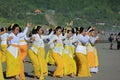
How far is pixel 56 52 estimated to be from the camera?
13.4 m

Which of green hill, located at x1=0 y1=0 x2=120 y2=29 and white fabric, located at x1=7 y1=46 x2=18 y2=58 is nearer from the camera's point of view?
white fabric, located at x1=7 y1=46 x2=18 y2=58

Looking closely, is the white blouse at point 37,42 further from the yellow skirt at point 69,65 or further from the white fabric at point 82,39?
the white fabric at point 82,39

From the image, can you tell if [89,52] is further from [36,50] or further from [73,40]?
[36,50]

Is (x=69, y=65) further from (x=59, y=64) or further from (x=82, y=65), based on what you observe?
(x=59, y=64)

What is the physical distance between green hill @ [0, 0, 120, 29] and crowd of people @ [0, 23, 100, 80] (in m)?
47.7

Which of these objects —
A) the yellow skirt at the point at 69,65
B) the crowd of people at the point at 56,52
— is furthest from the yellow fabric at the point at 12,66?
the yellow skirt at the point at 69,65

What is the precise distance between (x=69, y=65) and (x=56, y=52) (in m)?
0.71

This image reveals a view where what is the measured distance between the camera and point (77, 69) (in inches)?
563

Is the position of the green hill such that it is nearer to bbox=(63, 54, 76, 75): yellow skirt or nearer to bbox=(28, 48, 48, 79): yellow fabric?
bbox=(63, 54, 76, 75): yellow skirt

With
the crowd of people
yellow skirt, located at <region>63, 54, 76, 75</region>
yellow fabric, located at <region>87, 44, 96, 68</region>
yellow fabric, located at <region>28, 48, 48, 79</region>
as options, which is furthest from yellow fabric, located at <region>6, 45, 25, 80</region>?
yellow fabric, located at <region>87, 44, 96, 68</region>

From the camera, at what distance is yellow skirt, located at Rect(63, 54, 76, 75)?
13.7m

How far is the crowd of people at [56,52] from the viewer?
12.0 metres

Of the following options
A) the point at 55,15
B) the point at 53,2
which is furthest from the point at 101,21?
the point at 53,2

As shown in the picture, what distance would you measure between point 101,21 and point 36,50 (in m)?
64.6
